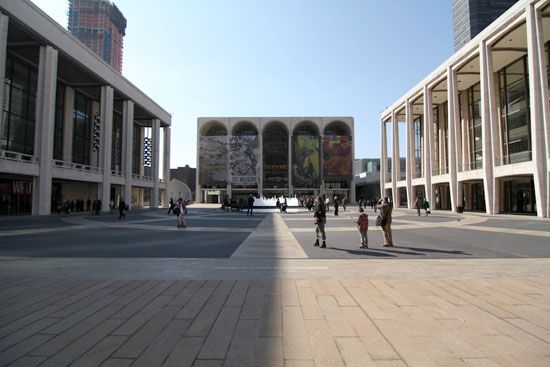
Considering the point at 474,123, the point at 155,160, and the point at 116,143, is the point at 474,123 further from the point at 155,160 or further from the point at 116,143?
the point at 116,143

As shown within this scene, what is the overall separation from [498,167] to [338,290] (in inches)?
1324

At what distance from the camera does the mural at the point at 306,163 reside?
8762 centimetres

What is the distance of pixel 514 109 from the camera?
1447 inches

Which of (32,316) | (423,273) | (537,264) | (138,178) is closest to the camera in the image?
(32,316)

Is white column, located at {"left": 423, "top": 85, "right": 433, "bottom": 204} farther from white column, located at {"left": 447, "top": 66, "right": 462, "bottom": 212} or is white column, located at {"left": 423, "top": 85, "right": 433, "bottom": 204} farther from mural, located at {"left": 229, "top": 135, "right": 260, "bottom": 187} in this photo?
mural, located at {"left": 229, "top": 135, "right": 260, "bottom": 187}

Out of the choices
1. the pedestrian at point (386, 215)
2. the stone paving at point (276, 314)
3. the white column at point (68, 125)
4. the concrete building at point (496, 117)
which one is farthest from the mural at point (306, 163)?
the stone paving at point (276, 314)

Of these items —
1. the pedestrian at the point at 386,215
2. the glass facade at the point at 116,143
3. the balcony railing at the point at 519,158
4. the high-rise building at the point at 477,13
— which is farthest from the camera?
the high-rise building at the point at 477,13

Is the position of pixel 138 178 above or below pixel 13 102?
below

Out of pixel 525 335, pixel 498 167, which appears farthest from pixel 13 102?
pixel 498 167

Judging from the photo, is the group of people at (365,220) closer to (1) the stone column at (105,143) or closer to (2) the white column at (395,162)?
(1) the stone column at (105,143)

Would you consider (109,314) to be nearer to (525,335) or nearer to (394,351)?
(394,351)

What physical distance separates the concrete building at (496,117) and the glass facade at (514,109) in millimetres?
96

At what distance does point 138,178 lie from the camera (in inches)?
2096

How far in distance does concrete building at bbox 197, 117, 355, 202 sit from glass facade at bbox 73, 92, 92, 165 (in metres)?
41.0
